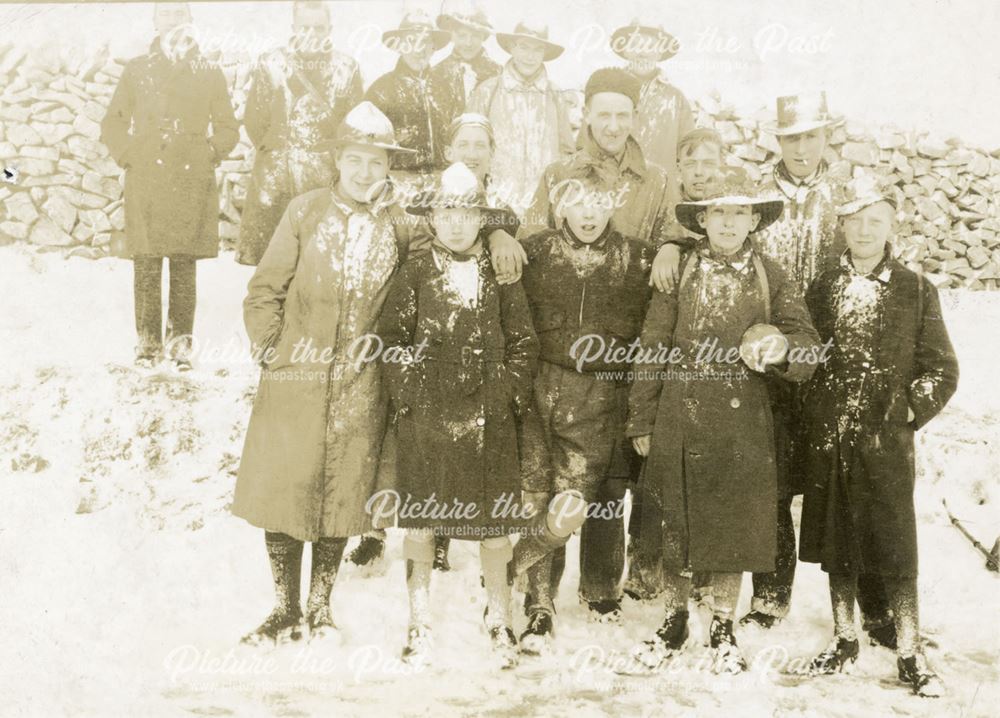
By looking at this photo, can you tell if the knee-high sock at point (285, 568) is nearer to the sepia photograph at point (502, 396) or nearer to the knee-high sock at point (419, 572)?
the sepia photograph at point (502, 396)

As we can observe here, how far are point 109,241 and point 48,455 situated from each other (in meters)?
1.79

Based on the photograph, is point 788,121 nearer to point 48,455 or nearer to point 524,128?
point 524,128

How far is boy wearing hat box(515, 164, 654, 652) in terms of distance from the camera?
4.16m

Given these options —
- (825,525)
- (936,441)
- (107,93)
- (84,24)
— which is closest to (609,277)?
(825,525)

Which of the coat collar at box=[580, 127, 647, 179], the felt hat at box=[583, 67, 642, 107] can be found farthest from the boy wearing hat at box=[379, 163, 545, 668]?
the felt hat at box=[583, 67, 642, 107]

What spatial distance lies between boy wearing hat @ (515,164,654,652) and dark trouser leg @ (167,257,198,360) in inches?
105

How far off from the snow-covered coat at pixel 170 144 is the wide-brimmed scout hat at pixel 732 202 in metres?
3.07

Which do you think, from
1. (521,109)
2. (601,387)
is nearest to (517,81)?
(521,109)

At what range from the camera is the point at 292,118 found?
18.0 feet

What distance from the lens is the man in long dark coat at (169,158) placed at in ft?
17.7

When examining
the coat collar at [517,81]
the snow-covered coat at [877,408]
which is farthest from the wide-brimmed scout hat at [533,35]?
the snow-covered coat at [877,408]

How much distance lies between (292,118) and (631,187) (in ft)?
7.45

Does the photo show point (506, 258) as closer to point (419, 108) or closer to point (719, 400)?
point (719, 400)

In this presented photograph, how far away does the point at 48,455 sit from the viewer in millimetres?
5164
